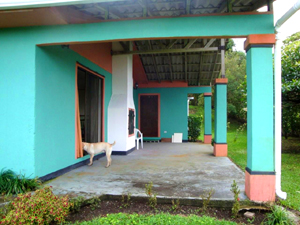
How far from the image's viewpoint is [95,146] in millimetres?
6633

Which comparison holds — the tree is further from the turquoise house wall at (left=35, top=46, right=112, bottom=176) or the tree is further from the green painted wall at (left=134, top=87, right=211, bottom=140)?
the turquoise house wall at (left=35, top=46, right=112, bottom=176)

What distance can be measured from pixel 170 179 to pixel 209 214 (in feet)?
5.66

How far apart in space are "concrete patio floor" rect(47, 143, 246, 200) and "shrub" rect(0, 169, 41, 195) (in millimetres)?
387

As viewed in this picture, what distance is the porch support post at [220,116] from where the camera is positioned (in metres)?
8.46

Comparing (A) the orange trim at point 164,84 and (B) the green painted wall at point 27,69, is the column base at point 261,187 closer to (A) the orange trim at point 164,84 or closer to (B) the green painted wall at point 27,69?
(B) the green painted wall at point 27,69

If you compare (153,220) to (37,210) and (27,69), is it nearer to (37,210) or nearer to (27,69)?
(37,210)

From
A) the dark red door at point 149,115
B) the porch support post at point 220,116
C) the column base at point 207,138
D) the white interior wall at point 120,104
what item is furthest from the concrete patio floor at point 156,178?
the dark red door at point 149,115

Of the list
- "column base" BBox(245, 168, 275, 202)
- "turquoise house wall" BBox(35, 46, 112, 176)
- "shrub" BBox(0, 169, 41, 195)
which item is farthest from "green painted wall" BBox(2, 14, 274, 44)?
"shrub" BBox(0, 169, 41, 195)

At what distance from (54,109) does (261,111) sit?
4030 millimetres

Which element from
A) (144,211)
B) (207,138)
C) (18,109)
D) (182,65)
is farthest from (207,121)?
(18,109)

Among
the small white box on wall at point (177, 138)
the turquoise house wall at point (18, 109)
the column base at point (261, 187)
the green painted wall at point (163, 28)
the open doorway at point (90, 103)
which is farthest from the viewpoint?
the small white box on wall at point (177, 138)

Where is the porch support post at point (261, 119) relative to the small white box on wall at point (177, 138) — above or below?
above

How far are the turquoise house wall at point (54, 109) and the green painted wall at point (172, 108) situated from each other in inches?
291

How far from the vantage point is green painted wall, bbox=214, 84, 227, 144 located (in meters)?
8.46
